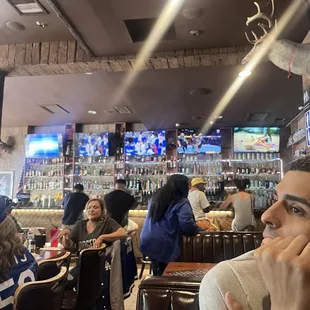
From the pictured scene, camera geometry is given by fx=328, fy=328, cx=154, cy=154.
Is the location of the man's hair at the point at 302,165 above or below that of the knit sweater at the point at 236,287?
above

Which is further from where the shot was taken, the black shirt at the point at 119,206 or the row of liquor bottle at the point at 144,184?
the row of liquor bottle at the point at 144,184

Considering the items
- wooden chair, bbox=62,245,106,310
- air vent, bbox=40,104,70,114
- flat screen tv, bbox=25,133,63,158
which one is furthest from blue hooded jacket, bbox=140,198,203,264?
flat screen tv, bbox=25,133,63,158

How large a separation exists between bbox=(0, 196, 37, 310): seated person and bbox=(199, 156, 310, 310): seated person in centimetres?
126

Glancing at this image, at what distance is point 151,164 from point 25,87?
396 centimetres

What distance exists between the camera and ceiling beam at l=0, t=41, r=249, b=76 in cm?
416

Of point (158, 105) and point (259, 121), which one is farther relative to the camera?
point (259, 121)

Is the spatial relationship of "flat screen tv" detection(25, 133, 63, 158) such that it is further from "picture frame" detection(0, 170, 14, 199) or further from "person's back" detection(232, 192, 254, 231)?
"person's back" detection(232, 192, 254, 231)

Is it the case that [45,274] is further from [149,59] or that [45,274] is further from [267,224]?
[149,59]

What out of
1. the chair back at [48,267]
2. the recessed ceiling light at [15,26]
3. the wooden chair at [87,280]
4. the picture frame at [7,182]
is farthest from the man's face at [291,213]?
the picture frame at [7,182]

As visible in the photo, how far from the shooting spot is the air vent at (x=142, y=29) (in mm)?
3586

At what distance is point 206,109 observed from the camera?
6.83 meters

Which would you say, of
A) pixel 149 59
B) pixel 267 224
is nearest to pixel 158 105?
pixel 149 59

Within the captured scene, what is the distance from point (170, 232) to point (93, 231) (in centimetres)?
82

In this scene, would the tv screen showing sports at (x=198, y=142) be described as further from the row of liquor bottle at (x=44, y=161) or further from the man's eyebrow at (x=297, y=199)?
the man's eyebrow at (x=297, y=199)
